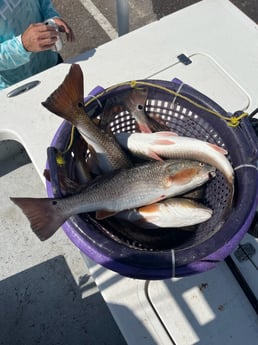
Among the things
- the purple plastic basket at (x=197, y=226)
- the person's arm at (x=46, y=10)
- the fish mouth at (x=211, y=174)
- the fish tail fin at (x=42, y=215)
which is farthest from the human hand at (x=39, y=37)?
the fish mouth at (x=211, y=174)

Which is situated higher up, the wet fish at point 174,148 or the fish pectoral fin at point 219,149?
the fish pectoral fin at point 219,149

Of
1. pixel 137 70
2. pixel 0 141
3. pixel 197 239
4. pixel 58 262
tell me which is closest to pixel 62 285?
pixel 58 262

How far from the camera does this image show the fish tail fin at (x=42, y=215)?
124cm

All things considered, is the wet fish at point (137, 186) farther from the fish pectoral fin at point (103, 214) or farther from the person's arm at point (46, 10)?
the person's arm at point (46, 10)

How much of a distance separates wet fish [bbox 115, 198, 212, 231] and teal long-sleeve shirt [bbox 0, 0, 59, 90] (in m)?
0.91

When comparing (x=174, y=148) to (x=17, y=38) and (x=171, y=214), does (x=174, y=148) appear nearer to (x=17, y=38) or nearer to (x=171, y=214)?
(x=171, y=214)

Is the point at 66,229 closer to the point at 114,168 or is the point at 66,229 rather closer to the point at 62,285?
the point at 114,168

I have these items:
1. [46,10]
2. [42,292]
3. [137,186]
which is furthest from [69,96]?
[42,292]

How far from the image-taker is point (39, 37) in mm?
1721

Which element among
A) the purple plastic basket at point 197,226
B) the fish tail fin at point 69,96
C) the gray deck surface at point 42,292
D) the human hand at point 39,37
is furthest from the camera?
the gray deck surface at point 42,292

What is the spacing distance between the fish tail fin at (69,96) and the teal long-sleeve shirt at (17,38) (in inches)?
23.3

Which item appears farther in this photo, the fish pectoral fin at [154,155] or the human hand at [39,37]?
the human hand at [39,37]

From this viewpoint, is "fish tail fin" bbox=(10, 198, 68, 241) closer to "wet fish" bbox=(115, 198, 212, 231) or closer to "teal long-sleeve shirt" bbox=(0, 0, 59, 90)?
"wet fish" bbox=(115, 198, 212, 231)

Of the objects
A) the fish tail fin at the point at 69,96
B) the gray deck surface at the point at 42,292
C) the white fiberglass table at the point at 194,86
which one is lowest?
the gray deck surface at the point at 42,292
